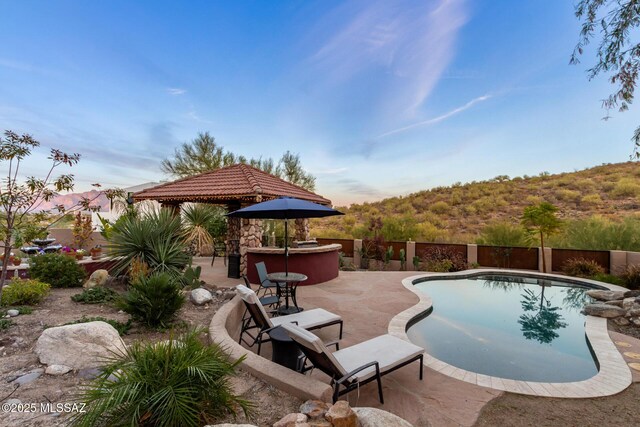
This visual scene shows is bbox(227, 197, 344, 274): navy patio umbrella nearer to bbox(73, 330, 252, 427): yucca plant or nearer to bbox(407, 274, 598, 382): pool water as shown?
bbox(407, 274, 598, 382): pool water

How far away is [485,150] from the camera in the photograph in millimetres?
20031

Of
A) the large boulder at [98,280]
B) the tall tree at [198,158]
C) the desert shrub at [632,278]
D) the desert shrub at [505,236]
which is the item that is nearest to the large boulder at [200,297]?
the large boulder at [98,280]

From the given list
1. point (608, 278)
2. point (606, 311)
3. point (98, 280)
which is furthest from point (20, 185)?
point (608, 278)

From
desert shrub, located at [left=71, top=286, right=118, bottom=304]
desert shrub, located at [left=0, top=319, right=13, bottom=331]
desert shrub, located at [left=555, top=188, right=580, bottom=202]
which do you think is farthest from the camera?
desert shrub, located at [left=555, top=188, right=580, bottom=202]

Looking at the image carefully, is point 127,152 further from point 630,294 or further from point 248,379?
point 630,294

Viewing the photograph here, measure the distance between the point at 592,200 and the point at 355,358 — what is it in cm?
3522

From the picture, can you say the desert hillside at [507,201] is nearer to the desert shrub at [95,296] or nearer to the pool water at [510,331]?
the pool water at [510,331]

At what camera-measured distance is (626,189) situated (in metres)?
27.5

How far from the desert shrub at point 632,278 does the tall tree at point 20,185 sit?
1570 centimetres

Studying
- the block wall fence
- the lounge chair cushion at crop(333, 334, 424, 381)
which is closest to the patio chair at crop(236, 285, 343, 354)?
the lounge chair cushion at crop(333, 334, 424, 381)

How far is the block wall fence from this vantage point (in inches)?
456

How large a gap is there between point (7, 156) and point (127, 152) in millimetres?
16825

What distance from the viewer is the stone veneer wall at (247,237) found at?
10.0m

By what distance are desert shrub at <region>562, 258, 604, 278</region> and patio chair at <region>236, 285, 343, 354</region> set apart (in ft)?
38.8
